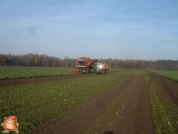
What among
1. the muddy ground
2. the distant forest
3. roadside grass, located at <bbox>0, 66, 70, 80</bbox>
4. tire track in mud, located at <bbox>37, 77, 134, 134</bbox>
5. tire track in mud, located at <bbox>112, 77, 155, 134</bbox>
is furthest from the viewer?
the distant forest

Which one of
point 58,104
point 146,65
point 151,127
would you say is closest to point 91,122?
point 151,127

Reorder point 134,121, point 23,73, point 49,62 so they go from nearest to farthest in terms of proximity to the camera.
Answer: point 134,121, point 23,73, point 49,62

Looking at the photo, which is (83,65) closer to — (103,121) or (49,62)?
(103,121)

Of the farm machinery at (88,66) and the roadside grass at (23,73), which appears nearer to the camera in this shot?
the roadside grass at (23,73)

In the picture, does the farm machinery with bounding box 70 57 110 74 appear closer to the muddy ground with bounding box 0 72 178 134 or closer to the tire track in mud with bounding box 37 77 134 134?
the muddy ground with bounding box 0 72 178 134

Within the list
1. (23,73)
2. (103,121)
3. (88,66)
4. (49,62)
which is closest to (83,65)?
(88,66)

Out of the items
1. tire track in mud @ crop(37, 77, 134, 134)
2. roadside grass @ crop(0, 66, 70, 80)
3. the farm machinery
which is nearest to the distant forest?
roadside grass @ crop(0, 66, 70, 80)

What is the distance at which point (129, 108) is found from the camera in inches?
451

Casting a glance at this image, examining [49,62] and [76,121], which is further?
[49,62]

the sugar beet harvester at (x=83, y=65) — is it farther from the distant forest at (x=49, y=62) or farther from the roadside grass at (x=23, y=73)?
the distant forest at (x=49, y=62)

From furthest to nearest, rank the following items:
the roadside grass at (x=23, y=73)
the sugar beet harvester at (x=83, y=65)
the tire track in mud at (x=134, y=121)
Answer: the sugar beet harvester at (x=83, y=65) < the roadside grass at (x=23, y=73) < the tire track in mud at (x=134, y=121)

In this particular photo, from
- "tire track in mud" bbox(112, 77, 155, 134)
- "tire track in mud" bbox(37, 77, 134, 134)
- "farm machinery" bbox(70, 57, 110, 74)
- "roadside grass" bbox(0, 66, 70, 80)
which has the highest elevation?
"farm machinery" bbox(70, 57, 110, 74)

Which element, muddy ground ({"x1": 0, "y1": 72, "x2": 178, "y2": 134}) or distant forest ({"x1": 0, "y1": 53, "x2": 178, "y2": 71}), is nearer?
muddy ground ({"x1": 0, "y1": 72, "x2": 178, "y2": 134})

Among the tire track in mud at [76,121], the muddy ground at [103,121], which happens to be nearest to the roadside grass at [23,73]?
the tire track in mud at [76,121]
